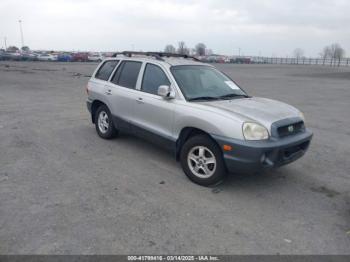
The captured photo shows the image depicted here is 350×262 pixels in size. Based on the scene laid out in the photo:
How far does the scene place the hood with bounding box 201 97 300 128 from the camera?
13.6 ft

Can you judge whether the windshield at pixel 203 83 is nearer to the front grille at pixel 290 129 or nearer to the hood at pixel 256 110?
the hood at pixel 256 110

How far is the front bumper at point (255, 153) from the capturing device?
391cm

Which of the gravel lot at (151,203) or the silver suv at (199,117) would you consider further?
the silver suv at (199,117)

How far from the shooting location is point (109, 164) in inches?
207

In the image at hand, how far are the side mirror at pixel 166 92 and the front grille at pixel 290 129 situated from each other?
1.64m

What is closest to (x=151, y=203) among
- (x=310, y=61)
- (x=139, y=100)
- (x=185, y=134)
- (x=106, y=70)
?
(x=185, y=134)

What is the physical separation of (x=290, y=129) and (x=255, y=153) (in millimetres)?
811

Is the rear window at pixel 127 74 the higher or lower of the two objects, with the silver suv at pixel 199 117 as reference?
higher

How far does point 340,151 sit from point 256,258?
416 cm

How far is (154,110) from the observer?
5.08 metres

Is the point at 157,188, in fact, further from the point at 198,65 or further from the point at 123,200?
the point at 198,65

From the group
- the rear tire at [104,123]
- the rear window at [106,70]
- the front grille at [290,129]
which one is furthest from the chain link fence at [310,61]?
the front grille at [290,129]

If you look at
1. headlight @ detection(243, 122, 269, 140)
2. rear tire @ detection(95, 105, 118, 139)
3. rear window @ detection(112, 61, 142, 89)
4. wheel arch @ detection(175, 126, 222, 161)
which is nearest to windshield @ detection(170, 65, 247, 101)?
wheel arch @ detection(175, 126, 222, 161)

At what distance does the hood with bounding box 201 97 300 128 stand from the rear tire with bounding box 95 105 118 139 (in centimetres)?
253
